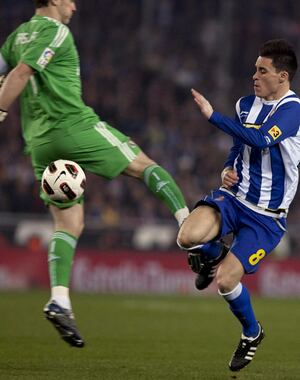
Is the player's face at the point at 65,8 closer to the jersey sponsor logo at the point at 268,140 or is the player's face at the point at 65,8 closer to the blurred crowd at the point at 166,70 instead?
the jersey sponsor logo at the point at 268,140

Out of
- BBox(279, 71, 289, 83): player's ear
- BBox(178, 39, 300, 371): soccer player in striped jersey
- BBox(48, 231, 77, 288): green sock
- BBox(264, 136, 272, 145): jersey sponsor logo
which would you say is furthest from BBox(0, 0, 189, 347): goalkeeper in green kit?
BBox(279, 71, 289, 83): player's ear

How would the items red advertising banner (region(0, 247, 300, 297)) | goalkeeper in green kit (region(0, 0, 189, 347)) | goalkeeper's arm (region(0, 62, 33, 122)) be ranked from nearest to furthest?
goalkeeper's arm (region(0, 62, 33, 122)), goalkeeper in green kit (region(0, 0, 189, 347)), red advertising banner (region(0, 247, 300, 297))

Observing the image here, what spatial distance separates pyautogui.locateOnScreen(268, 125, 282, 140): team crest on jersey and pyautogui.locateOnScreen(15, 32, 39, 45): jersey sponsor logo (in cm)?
179

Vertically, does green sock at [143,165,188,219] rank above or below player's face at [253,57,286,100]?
below

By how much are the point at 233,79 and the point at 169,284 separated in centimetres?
474

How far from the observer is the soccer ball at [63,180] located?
291 inches

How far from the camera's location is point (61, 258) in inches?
297

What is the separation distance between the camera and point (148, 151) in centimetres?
1981

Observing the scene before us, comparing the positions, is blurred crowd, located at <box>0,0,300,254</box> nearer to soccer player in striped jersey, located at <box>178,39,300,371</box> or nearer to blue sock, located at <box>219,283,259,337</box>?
soccer player in striped jersey, located at <box>178,39,300,371</box>

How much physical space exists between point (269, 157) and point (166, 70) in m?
14.4

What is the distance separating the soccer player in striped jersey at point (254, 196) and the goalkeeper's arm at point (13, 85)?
1.51m

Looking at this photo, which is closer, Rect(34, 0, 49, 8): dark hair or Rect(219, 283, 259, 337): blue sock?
Rect(219, 283, 259, 337): blue sock

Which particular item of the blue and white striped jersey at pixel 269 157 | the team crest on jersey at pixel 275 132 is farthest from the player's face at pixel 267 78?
the team crest on jersey at pixel 275 132

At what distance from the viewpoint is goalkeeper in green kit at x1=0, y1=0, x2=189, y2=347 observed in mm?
7273
